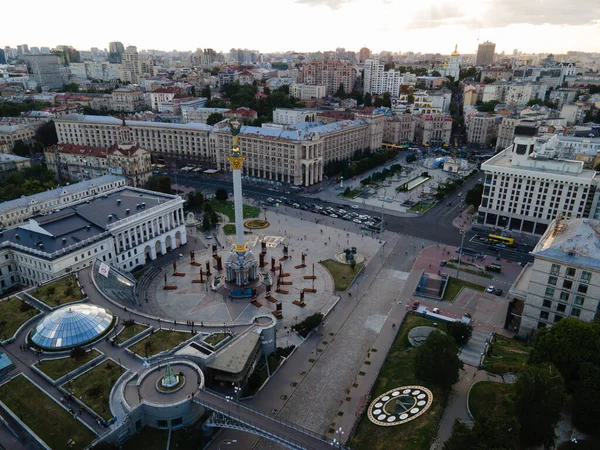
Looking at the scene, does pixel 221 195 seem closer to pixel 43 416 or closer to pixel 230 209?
pixel 230 209

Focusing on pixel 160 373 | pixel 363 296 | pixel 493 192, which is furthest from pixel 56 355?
pixel 493 192

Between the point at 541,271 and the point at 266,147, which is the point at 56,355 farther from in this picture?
the point at 266,147

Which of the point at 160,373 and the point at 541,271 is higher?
the point at 541,271

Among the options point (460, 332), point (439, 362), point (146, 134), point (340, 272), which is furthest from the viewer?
point (146, 134)

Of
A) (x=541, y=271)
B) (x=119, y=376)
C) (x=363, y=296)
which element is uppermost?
(x=541, y=271)

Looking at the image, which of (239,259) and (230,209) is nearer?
(239,259)

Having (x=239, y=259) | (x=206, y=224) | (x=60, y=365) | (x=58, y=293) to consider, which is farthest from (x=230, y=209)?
(x=60, y=365)
